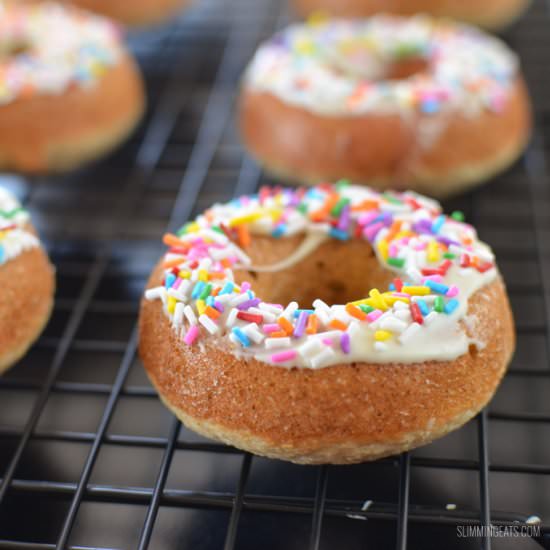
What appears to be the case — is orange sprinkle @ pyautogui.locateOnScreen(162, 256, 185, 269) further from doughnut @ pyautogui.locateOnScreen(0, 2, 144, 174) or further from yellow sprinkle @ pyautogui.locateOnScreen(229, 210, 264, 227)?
doughnut @ pyautogui.locateOnScreen(0, 2, 144, 174)

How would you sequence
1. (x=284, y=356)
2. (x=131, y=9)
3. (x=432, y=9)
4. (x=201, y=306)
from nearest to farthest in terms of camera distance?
(x=284, y=356), (x=201, y=306), (x=432, y=9), (x=131, y=9)

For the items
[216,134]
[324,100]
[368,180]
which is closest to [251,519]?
[368,180]

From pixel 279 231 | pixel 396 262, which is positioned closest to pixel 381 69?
pixel 279 231

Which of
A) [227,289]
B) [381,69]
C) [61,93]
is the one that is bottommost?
[61,93]

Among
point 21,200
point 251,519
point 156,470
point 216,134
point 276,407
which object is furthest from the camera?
point 216,134

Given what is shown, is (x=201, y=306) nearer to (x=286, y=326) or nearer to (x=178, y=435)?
(x=286, y=326)

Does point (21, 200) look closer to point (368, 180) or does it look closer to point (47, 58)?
point (47, 58)
